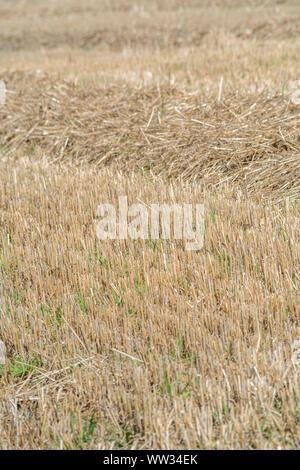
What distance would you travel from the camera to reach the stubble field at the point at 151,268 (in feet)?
8.16

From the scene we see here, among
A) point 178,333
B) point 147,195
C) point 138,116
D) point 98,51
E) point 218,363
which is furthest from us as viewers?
point 98,51

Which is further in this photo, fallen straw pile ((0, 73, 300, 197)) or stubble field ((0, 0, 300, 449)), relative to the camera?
fallen straw pile ((0, 73, 300, 197))

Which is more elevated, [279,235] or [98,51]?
[98,51]

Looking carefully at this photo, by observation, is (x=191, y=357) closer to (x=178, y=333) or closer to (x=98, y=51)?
(x=178, y=333)

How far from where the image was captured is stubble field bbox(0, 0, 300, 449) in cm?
249

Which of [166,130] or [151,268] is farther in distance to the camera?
[166,130]

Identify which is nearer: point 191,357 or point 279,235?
point 191,357

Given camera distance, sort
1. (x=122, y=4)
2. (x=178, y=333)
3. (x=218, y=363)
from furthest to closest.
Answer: (x=122, y=4) → (x=178, y=333) → (x=218, y=363)

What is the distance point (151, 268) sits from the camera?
12.1 feet

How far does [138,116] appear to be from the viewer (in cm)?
686

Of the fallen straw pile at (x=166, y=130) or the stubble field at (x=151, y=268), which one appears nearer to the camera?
the stubble field at (x=151, y=268)

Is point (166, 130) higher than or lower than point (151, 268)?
higher

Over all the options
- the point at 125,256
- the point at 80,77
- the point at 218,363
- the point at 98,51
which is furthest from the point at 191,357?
the point at 98,51

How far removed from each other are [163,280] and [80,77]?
21.2 ft
